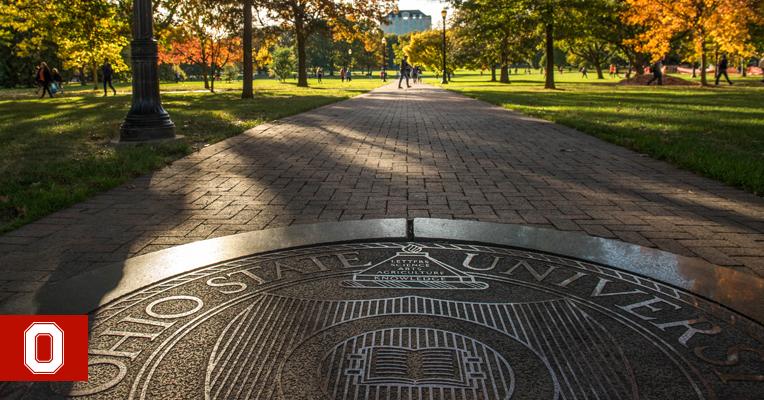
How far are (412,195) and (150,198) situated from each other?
2588 millimetres

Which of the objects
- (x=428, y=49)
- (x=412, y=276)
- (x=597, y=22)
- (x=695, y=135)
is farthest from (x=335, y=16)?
(x=428, y=49)

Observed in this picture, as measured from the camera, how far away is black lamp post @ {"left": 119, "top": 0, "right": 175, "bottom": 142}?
9414 millimetres

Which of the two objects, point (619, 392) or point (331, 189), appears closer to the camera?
point (619, 392)

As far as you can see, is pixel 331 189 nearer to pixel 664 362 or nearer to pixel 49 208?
pixel 49 208

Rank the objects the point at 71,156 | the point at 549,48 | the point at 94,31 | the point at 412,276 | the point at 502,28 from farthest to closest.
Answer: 1. the point at 502,28
2. the point at 549,48
3. the point at 94,31
4. the point at 71,156
5. the point at 412,276

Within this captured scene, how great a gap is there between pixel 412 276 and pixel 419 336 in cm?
73

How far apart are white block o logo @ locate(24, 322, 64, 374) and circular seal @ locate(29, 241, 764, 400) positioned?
0.14 metres

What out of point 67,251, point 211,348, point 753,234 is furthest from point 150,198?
point 753,234

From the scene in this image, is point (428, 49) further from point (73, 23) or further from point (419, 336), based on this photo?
point (419, 336)

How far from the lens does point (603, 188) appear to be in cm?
572

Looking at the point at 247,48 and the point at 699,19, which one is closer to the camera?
the point at 247,48

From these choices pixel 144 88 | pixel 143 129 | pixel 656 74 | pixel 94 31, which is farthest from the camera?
pixel 656 74

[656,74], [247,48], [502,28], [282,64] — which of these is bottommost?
[247,48]

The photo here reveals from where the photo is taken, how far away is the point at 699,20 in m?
29.7
